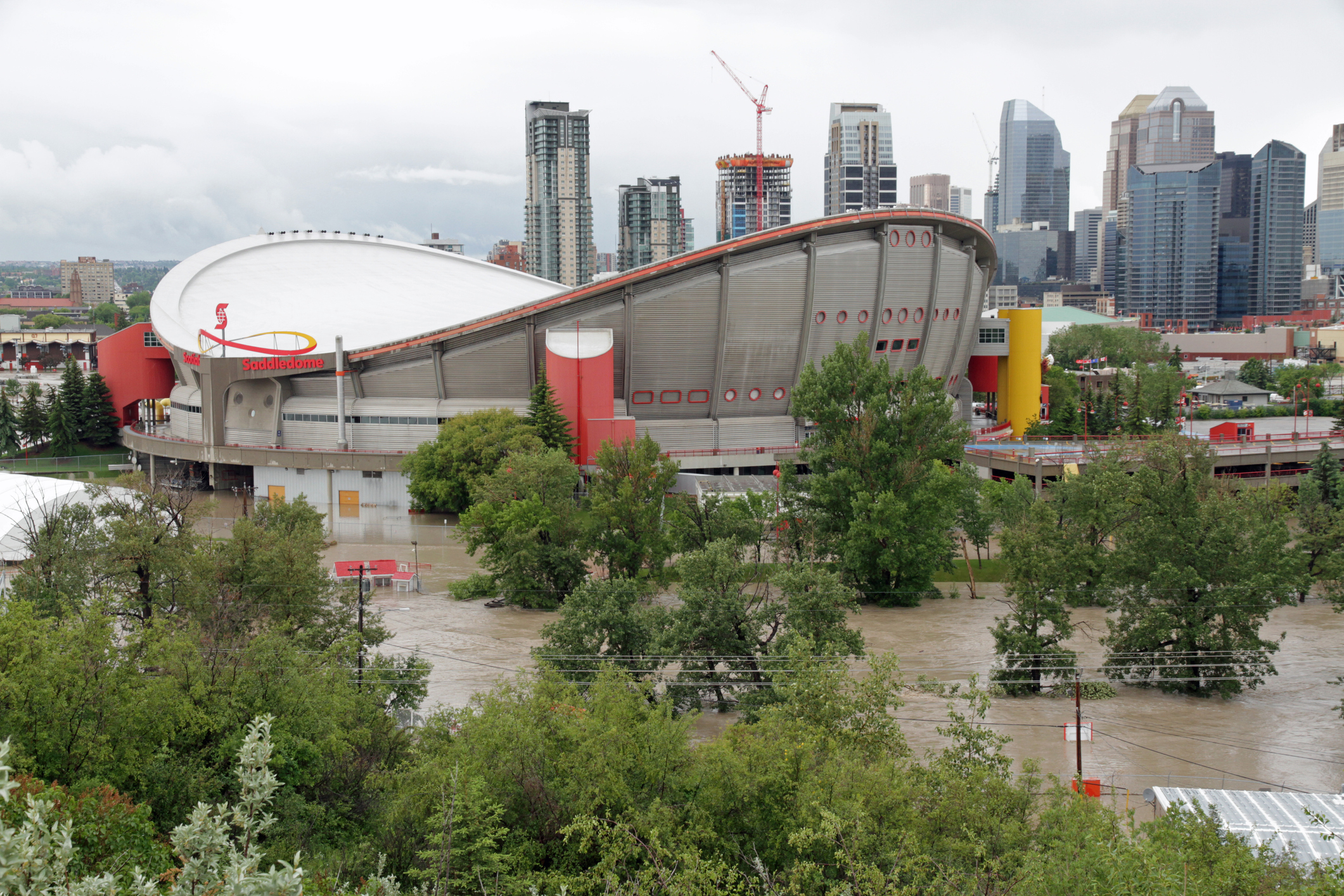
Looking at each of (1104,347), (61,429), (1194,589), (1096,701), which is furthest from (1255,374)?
(61,429)

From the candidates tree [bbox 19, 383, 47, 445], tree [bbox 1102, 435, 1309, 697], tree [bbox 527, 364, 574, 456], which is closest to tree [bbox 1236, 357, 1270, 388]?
tree [bbox 527, 364, 574, 456]

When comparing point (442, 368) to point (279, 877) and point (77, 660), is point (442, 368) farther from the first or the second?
point (279, 877)

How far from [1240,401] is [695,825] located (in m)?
83.8

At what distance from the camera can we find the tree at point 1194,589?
2697cm

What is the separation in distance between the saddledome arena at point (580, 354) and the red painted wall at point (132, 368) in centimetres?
683

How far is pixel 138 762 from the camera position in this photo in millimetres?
16875

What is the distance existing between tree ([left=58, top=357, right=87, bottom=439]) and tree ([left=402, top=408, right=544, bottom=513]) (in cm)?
2952

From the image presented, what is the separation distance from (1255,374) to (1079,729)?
9650 cm

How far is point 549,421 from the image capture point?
173ft

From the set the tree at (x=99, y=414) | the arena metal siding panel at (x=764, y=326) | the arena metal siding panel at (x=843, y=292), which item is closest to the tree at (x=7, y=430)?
the tree at (x=99, y=414)

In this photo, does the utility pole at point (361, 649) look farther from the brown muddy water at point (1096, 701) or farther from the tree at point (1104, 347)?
the tree at point (1104, 347)

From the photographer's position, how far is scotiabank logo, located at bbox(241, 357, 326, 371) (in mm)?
57562

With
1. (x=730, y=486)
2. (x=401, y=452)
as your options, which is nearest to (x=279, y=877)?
(x=730, y=486)

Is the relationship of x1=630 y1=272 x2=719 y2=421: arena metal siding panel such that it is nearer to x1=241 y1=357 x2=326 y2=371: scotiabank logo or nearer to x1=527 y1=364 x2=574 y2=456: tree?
x1=527 y1=364 x2=574 y2=456: tree
